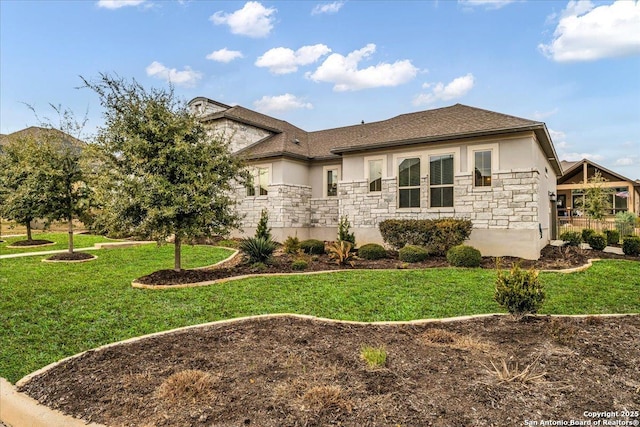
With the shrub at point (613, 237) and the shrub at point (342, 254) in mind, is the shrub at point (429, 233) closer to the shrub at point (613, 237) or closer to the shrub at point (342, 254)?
the shrub at point (342, 254)

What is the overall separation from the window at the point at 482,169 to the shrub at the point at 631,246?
5.29 metres

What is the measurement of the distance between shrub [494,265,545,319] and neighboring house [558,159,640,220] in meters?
31.5

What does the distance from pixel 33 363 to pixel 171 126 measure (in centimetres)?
542

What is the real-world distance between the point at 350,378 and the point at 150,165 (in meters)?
6.73

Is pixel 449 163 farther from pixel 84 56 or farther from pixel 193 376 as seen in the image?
pixel 84 56

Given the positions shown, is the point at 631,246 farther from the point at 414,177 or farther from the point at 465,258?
the point at 414,177

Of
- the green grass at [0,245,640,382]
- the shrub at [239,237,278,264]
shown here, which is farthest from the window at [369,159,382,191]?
the shrub at [239,237,278,264]

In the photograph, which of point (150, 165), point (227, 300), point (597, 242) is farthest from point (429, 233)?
point (150, 165)

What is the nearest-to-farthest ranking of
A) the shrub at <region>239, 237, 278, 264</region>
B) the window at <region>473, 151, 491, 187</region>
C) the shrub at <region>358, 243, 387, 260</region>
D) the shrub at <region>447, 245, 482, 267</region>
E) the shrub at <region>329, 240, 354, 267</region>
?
the shrub at <region>447, 245, 482, 267</region>, the shrub at <region>239, 237, 278, 264</region>, the shrub at <region>329, 240, 354, 267</region>, the window at <region>473, 151, 491, 187</region>, the shrub at <region>358, 243, 387, 260</region>

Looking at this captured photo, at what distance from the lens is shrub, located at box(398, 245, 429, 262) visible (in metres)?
10.9

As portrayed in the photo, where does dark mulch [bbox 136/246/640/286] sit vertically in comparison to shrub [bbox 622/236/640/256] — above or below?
below

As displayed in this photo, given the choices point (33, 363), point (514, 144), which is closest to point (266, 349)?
point (33, 363)

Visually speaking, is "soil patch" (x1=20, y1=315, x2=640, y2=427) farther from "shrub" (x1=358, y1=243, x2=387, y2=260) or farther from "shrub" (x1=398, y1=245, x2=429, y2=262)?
"shrub" (x1=358, y1=243, x2=387, y2=260)

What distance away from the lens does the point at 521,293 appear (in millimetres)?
4875
